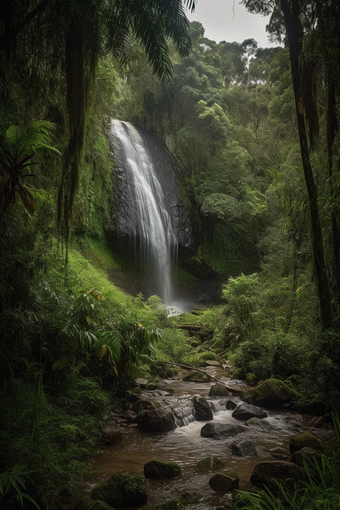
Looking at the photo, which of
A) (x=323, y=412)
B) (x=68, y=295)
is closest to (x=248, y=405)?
(x=323, y=412)

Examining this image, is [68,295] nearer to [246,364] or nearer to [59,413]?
[59,413]

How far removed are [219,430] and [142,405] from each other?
1213mm

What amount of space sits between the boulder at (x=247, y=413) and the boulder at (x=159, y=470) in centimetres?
213

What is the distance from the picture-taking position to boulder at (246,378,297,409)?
5.99 m

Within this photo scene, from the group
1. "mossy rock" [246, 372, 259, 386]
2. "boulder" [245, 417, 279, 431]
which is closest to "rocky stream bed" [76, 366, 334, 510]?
"boulder" [245, 417, 279, 431]

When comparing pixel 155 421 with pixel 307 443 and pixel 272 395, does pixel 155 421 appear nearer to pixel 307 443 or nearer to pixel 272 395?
pixel 307 443

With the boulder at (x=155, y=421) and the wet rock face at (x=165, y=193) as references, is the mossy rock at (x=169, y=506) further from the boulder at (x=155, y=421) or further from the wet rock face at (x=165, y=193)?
the wet rock face at (x=165, y=193)

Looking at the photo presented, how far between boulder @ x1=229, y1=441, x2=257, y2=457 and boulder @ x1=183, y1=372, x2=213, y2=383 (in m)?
3.16

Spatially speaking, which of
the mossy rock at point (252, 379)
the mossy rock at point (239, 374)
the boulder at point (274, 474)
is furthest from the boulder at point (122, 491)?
the mossy rock at point (239, 374)

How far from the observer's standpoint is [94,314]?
4789 millimetres

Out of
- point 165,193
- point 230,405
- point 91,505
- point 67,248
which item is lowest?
point 230,405

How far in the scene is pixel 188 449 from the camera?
4465mm

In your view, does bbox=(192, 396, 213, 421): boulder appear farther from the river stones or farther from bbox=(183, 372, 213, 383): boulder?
bbox=(183, 372, 213, 383): boulder

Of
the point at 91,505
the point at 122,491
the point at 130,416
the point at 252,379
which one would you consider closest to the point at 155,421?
the point at 130,416
